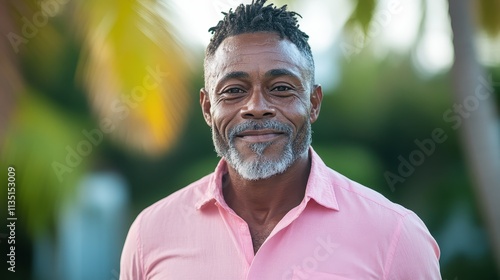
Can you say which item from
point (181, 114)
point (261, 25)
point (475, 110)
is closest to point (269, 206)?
point (261, 25)

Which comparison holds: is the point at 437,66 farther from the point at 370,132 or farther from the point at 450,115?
the point at 370,132

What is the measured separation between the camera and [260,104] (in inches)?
93.0

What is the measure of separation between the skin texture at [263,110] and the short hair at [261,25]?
3 centimetres

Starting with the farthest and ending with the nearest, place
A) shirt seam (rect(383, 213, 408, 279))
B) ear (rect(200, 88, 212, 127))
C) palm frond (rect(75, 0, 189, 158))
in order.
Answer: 1. palm frond (rect(75, 0, 189, 158))
2. ear (rect(200, 88, 212, 127))
3. shirt seam (rect(383, 213, 408, 279))

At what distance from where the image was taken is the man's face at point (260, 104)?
7.76 ft

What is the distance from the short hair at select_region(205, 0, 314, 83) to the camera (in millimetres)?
2535

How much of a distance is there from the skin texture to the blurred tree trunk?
192 inches

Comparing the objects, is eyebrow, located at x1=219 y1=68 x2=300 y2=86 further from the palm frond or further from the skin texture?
the palm frond

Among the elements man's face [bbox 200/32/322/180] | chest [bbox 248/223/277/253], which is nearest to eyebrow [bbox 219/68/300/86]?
man's face [bbox 200/32/322/180]

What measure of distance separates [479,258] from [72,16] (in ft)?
19.1

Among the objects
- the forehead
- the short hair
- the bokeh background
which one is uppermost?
the short hair

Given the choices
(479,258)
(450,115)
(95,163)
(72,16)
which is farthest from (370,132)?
(72,16)

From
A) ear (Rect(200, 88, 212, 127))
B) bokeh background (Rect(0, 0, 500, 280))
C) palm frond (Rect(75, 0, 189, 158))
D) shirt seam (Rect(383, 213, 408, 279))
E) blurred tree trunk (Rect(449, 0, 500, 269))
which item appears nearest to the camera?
shirt seam (Rect(383, 213, 408, 279))

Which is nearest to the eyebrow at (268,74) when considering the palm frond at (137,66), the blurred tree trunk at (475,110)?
the palm frond at (137,66)
